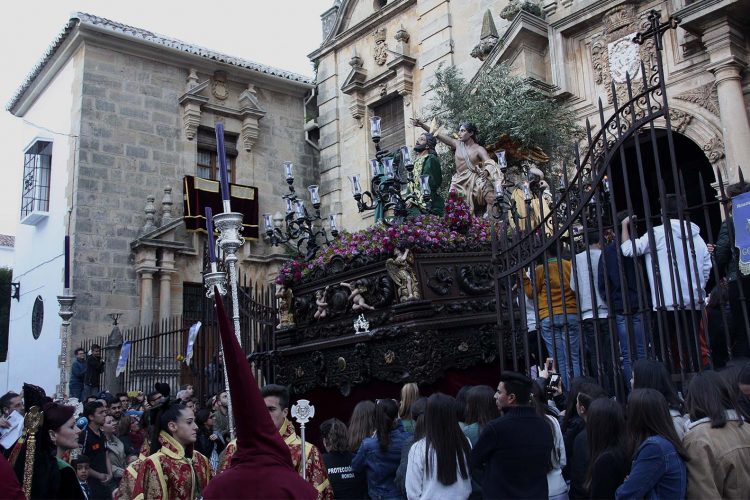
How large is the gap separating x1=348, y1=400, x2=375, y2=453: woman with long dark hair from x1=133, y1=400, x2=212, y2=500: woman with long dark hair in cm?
134

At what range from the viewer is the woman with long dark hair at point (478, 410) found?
530cm

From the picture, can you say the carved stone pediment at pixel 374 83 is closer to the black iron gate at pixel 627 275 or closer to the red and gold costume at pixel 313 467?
the black iron gate at pixel 627 275

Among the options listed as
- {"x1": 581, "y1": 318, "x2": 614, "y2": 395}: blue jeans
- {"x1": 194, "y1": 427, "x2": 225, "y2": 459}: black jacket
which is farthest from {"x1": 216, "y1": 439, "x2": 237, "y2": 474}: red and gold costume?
{"x1": 194, "y1": 427, "x2": 225, "y2": 459}: black jacket

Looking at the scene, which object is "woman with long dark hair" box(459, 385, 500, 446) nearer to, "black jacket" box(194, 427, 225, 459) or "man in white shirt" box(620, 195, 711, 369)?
"man in white shirt" box(620, 195, 711, 369)

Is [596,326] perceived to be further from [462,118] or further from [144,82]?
[144,82]

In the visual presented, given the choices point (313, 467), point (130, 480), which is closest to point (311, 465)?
point (313, 467)

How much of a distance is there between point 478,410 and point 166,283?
49.0 feet

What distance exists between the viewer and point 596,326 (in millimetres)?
5844

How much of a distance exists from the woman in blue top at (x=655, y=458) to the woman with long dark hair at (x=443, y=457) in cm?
126

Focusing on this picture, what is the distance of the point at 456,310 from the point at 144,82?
48.7 ft

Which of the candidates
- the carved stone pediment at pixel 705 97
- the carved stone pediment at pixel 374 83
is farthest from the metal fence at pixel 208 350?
the carved stone pediment at pixel 374 83

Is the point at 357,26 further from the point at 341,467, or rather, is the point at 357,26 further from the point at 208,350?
the point at 341,467

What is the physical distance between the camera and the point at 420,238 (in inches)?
333

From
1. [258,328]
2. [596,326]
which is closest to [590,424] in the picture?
[596,326]
